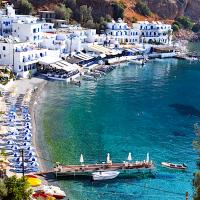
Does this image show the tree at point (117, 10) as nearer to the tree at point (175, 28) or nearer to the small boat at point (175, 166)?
the tree at point (175, 28)

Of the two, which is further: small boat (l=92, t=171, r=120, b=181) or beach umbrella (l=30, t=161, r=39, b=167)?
beach umbrella (l=30, t=161, r=39, b=167)

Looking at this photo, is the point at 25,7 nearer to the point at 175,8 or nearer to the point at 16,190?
the point at 175,8

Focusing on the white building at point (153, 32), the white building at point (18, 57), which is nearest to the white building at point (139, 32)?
the white building at point (153, 32)

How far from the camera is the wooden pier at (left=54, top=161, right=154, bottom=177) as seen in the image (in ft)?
145

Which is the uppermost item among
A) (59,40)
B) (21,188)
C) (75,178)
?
(59,40)

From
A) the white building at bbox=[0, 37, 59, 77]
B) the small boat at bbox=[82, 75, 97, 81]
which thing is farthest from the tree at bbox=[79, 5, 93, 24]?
the white building at bbox=[0, 37, 59, 77]

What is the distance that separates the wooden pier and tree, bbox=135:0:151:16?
96.6 meters

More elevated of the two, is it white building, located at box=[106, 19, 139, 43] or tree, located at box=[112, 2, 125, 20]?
tree, located at box=[112, 2, 125, 20]

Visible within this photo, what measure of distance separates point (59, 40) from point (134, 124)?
128 ft

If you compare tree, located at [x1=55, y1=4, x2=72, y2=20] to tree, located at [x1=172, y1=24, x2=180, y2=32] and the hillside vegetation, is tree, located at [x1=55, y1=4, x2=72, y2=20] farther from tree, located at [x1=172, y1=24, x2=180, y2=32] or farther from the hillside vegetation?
tree, located at [x1=172, y1=24, x2=180, y2=32]

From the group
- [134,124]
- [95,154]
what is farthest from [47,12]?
[95,154]

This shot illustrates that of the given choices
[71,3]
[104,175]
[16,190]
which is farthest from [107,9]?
[16,190]

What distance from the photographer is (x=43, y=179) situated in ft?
141

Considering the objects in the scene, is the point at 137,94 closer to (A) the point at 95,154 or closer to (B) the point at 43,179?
(A) the point at 95,154
